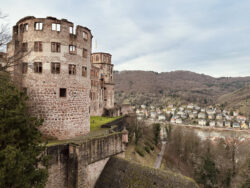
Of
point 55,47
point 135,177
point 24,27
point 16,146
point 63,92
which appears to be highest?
point 24,27

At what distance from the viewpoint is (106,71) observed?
4378 cm

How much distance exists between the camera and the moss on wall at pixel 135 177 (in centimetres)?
1196

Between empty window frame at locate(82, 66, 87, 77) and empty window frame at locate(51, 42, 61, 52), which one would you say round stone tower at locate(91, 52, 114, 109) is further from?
empty window frame at locate(51, 42, 61, 52)

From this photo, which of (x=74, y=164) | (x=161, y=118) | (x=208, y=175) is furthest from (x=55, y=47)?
(x=161, y=118)

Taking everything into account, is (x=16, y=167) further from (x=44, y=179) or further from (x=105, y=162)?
(x=105, y=162)

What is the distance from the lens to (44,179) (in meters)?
8.52

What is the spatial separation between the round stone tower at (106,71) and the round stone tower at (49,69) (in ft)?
91.6

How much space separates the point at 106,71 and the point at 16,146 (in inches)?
1450

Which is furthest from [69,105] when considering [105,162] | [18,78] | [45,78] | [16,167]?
[16,167]

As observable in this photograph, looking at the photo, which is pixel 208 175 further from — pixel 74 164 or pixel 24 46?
pixel 24 46

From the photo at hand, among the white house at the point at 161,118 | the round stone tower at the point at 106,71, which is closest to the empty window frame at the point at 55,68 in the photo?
the round stone tower at the point at 106,71

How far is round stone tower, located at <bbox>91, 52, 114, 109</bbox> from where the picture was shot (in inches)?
1698

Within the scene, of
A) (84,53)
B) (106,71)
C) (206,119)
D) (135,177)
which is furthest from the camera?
(206,119)

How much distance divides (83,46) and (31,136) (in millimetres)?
9921
